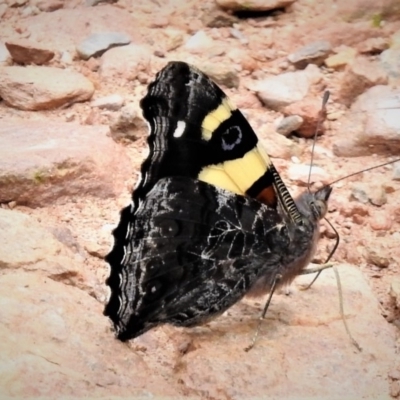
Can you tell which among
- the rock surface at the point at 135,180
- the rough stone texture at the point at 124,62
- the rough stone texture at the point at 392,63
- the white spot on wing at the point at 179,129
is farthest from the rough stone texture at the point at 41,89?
the rough stone texture at the point at 392,63

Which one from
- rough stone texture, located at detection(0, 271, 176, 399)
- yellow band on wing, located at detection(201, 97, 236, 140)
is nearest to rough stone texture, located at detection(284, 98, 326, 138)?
yellow band on wing, located at detection(201, 97, 236, 140)

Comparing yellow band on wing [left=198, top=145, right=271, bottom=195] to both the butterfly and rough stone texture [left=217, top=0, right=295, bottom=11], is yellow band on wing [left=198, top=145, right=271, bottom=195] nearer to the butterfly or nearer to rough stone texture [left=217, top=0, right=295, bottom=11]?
the butterfly

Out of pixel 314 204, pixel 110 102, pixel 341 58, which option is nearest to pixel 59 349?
pixel 314 204

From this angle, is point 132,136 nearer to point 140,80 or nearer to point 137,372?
point 140,80

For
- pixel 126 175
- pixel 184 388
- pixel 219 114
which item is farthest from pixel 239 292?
pixel 126 175

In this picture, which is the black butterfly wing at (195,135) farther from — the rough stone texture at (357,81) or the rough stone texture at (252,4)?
the rough stone texture at (252,4)

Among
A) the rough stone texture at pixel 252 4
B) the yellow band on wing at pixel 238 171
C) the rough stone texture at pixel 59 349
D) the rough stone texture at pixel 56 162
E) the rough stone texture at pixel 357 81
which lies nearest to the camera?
the rough stone texture at pixel 59 349

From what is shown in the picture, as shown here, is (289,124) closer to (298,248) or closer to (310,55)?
(310,55)
